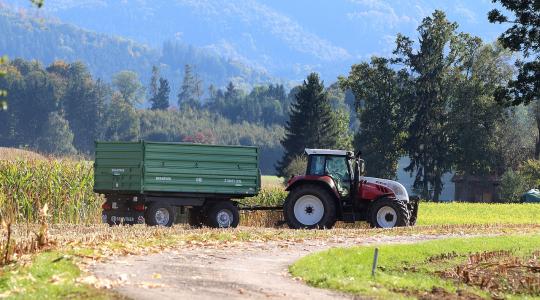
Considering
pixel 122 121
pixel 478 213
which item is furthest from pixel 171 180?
pixel 122 121

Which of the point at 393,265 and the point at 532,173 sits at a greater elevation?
the point at 532,173

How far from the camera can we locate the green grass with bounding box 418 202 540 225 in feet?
154

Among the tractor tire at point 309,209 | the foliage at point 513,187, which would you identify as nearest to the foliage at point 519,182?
the foliage at point 513,187

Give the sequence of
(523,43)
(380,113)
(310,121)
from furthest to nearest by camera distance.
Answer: (310,121) < (380,113) < (523,43)

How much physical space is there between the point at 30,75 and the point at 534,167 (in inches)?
5113

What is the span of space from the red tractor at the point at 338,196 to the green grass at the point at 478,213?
12.5 m

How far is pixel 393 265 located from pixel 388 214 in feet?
36.8

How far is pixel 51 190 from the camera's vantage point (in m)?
31.9

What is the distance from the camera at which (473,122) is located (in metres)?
90.9

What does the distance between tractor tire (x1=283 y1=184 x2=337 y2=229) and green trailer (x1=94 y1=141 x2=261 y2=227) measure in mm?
1377

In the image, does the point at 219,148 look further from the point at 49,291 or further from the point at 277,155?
the point at 277,155

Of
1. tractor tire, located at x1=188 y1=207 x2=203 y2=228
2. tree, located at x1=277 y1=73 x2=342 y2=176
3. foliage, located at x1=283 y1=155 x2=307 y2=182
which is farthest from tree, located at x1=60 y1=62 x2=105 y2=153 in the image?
tractor tire, located at x1=188 y1=207 x2=203 y2=228

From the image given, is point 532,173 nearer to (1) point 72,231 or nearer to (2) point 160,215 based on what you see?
(2) point 160,215

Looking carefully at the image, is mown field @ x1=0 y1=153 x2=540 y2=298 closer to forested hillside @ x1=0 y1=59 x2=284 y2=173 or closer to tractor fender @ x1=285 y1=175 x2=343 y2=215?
tractor fender @ x1=285 y1=175 x2=343 y2=215
